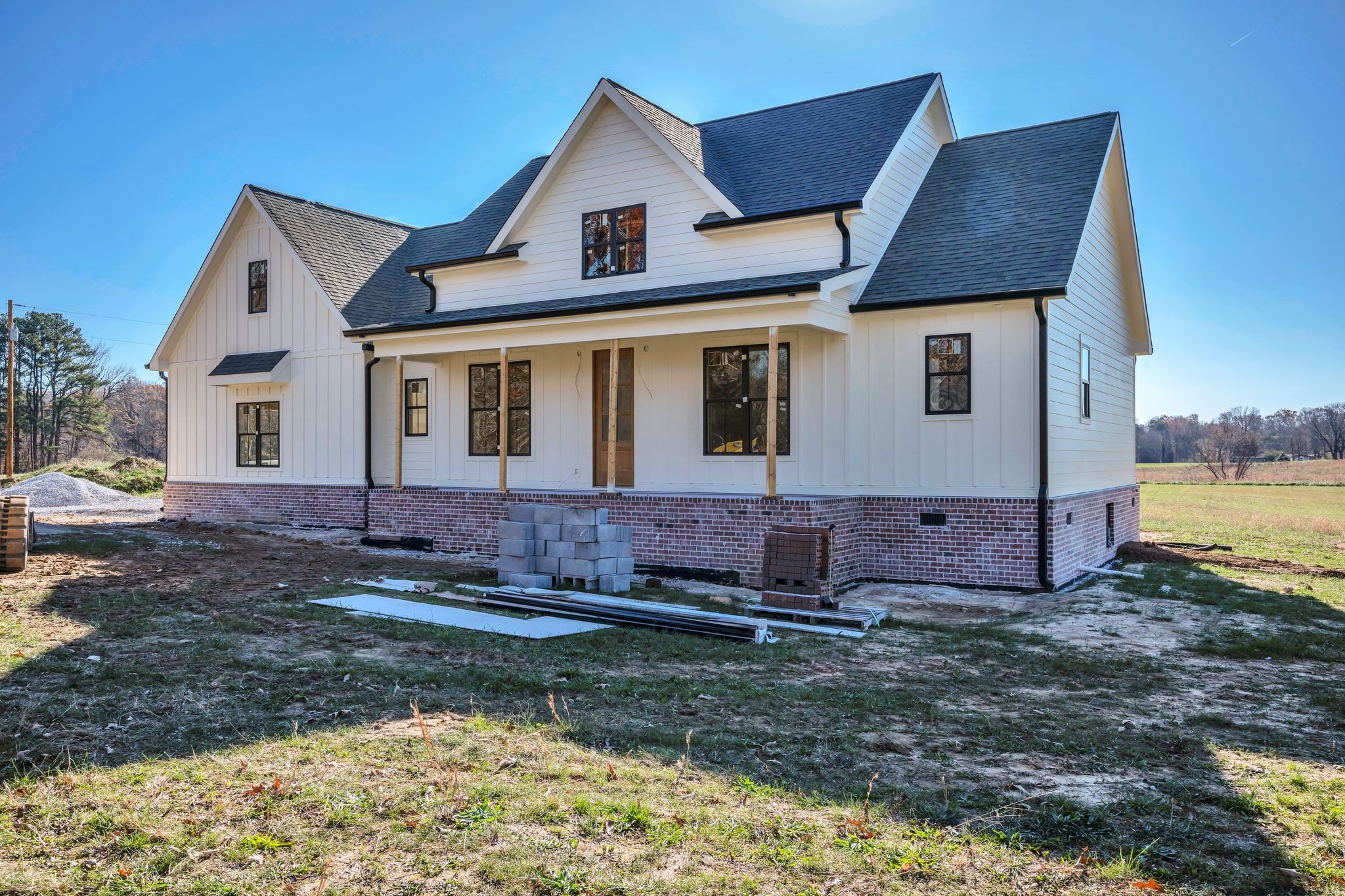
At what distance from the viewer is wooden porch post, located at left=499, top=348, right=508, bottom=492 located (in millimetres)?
15375

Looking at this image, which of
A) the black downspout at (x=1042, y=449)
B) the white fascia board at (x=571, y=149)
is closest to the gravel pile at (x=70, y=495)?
the white fascia board at (x=571, y=149)

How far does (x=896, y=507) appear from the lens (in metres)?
13.3

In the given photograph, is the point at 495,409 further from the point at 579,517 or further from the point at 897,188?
the point at 897,188

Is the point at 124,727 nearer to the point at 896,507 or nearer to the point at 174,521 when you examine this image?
the point at 896,507

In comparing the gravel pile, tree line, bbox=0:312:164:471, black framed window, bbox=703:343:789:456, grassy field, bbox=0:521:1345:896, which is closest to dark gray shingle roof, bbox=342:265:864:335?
black framed window, bbox=703:343:789:456

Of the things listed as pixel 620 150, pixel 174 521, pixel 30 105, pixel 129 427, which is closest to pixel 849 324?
pixel 620 150

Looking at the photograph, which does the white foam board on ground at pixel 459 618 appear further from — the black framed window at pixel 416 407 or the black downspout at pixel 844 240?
the black framed window at pixel 416 407

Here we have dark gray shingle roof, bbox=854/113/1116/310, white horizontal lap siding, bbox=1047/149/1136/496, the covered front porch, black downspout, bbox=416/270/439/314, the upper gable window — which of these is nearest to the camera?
dark gray shingle roof, bbox=854/113/1116/310

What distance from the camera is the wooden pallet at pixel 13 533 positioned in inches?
461

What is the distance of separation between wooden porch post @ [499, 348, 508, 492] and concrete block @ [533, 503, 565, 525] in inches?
132

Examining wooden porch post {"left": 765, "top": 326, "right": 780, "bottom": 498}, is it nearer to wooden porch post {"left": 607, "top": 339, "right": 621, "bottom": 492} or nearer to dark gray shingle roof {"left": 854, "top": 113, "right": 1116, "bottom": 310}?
dark gray shingle roof {"left": 854, "top": 113, "right": 1116, "bottom": 310}

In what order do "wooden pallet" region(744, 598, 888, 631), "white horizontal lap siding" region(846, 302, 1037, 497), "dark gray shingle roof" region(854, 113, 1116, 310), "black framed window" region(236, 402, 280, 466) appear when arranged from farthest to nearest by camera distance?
"black framed window" region(236, 402, 280, 466) → "dark gray shingle roof" region(854, 113, 1116, 310) → "white horizontal lap siding" region(846, 302, 1037, 497) → "wooden pallet" region(744, 598, 888, 631)

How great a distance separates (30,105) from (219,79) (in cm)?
1557

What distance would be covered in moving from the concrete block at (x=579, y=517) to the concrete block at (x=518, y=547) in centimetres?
56
